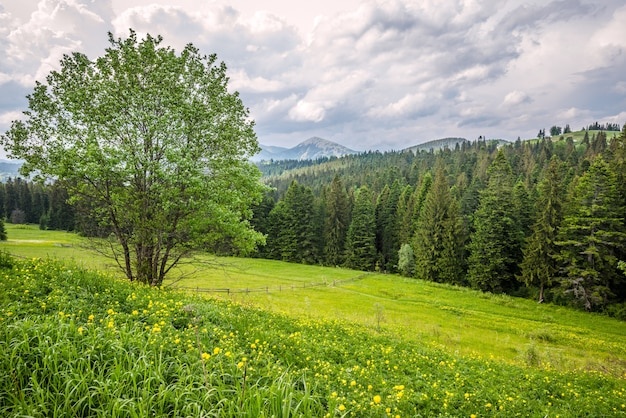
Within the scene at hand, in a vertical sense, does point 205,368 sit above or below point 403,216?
below

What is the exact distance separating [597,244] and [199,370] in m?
48.5

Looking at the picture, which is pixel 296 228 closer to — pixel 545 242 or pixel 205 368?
pixel 545 242

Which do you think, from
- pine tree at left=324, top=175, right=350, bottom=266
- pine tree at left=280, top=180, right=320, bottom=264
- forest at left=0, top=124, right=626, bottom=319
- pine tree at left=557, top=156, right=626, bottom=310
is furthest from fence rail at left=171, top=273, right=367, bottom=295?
pine tree at left=557, top=156, right=626, bottom=310

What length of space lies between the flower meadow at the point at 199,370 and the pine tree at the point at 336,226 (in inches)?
2257

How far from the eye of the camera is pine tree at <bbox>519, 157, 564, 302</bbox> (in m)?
42.1

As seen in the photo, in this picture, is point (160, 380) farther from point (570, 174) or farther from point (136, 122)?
point (570, 174)

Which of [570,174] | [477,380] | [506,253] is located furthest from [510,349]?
[570,174]

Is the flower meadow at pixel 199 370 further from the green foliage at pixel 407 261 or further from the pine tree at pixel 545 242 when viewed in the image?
the green foliage at pixel 407 261

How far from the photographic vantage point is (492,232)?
161 feet

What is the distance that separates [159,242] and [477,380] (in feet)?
38.4

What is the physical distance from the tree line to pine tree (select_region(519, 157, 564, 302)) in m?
0.13

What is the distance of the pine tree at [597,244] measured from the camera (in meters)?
36.5

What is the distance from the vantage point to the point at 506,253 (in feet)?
162

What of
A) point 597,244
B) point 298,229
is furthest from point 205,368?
point 298,229
